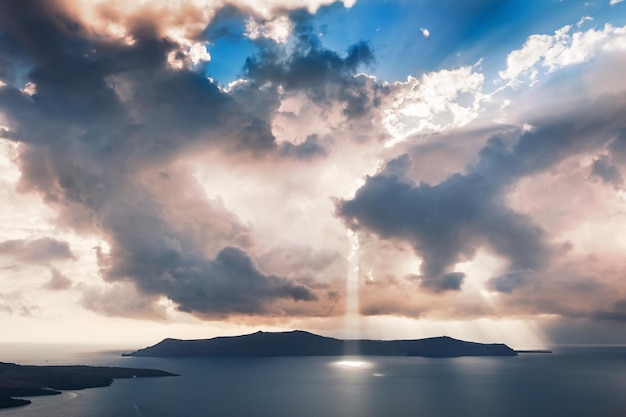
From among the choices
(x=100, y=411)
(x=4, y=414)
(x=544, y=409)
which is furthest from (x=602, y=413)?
(x=4, y=414)

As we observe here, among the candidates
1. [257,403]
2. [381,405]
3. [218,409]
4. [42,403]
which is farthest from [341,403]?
[42,403]

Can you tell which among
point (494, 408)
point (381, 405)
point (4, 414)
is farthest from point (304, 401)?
point (4, 414)

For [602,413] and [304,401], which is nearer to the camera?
[602,413]

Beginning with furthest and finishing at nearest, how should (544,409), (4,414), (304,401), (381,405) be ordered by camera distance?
(304,401)
(381,405)
(544,409)
(4,414)

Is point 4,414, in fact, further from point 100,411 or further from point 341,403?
point 341,403

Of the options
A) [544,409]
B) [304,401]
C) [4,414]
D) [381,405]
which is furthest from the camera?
[304,401]

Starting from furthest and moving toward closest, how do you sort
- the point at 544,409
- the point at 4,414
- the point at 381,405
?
1. the point at 381,405
2. the point at 544,409
3. the point at 4,414

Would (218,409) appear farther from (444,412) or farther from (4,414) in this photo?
(444,412)

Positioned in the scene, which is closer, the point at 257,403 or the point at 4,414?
the point at 4,414
